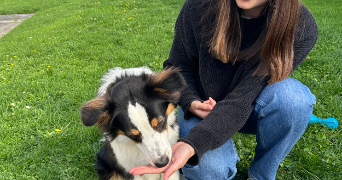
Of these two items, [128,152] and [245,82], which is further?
[128,152]

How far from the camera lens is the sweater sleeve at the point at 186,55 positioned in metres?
2.02

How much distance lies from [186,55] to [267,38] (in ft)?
2.42

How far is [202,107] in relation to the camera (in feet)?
6.34

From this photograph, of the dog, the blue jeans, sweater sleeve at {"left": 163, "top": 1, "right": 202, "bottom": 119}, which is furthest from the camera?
sweater sleeve at {"left": 163, "top": 1, "right": 202, "bottom": 119}

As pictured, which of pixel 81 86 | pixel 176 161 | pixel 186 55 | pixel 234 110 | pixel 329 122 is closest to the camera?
pixel 176 161

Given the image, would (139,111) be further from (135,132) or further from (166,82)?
(166,82)

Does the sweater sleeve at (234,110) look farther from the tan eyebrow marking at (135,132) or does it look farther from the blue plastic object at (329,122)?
the blue plastic object at (329,122)

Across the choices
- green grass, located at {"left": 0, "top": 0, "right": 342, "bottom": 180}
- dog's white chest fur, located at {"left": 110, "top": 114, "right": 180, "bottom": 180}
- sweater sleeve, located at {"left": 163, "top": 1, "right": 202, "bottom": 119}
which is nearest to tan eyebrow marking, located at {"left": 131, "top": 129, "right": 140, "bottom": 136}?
dog's white chest fur, located at {"left": 110, "top": 114, "right": 180, "bottom": 180}

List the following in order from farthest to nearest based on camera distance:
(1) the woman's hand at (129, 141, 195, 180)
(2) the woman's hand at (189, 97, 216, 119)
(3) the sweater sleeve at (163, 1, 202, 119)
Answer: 1. (3) the sweater sleeve at (163, 1, 202, 119)
2. (2) the woman's hand at (189, 97, 216, 119)
3. (1) the woman's hand at (129, 141, 195, 180)

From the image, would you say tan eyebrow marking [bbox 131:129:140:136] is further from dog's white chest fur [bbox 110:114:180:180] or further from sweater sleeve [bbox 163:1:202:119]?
sweater sleeve [bbox 163:1:202:119]

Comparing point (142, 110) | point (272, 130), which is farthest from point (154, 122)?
point (272, 130)

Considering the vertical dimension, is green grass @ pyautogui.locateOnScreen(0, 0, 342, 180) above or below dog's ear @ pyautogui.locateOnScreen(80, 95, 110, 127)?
below

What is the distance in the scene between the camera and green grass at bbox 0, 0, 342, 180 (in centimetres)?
236

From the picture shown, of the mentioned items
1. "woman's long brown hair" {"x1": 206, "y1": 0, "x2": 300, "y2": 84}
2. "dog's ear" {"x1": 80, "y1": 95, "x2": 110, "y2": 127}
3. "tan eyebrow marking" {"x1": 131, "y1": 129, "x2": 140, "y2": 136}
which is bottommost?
"tan eyebrow marking" {"x1": 131, "y1": 129, "x2": 140, "y2": 136}
